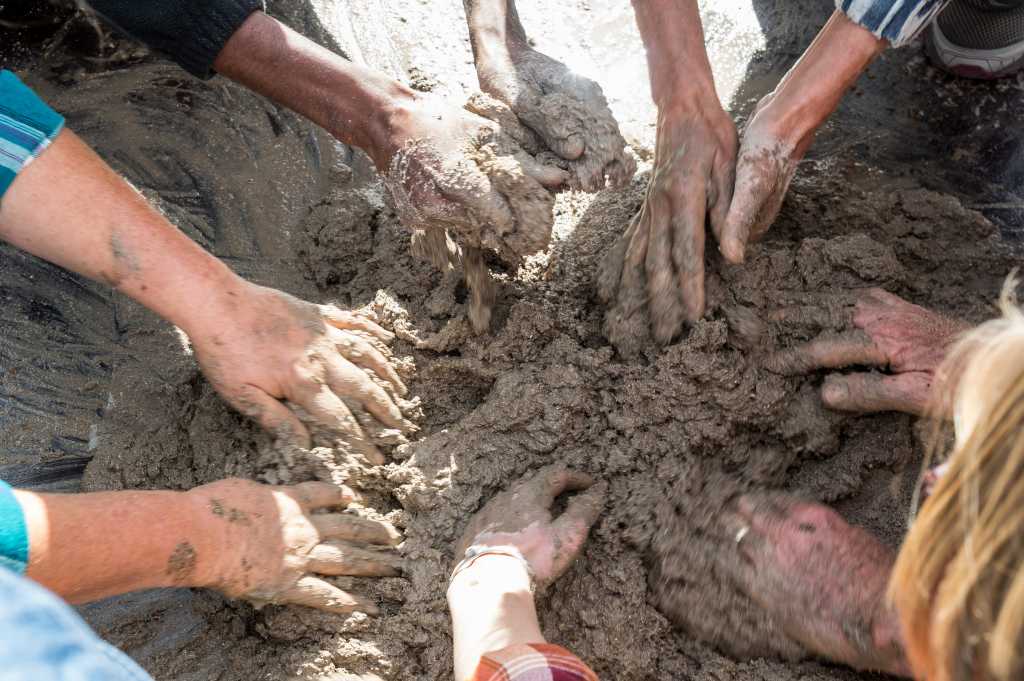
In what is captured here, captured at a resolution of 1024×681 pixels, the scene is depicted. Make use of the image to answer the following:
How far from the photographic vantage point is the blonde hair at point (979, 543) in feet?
2.53

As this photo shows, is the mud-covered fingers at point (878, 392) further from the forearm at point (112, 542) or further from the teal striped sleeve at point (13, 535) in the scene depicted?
the teal striped sleeve at point (13, 535)

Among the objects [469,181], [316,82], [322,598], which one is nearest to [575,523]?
[322,598]

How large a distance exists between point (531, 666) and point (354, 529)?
0.53 metres

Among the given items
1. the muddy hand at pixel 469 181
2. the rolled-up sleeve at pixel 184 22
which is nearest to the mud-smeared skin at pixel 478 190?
the muddy hand at pixel 469 181

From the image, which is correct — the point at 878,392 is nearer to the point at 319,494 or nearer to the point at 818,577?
the point at 818,577

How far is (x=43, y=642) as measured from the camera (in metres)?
0.64

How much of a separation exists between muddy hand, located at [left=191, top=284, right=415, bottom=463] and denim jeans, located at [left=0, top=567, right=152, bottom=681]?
92 cm

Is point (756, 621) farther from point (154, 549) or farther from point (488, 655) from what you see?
point (154, 549)

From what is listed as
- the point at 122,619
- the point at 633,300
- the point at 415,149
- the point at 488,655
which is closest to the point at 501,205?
the point at 415,149

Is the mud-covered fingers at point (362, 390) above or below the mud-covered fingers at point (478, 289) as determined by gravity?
below

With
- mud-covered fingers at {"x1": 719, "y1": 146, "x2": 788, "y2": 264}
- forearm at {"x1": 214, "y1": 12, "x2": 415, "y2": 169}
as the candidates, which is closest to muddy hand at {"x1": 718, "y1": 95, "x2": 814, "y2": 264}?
mud-covered fingers at {"x1": 719, "y1": 146, "x2": 788, "y2": 264}

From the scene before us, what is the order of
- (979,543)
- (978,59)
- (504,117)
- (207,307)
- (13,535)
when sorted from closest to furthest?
(979,543)
(13,535)
(207,307)
(504,117)
(978,59)

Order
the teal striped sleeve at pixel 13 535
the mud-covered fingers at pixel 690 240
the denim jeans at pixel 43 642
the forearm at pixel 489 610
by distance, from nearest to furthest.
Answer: the denim jeans at pixel 43 642 < the teal striped sleeve at pixel 13 535 < the forearm at pixel 489 610 < the mud-covered fingers at pixel 690 240

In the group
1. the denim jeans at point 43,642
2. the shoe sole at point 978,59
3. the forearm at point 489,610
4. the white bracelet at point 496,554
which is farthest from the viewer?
the shoe sole at point 978,59
